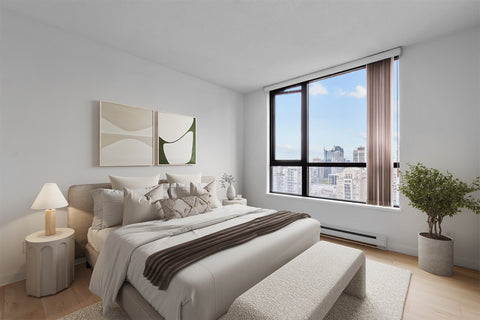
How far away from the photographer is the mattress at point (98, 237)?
81.7 inches

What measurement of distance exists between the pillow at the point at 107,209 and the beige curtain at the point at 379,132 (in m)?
3.33

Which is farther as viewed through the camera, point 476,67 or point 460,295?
point 476,67

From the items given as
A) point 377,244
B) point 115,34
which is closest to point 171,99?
point 115,34

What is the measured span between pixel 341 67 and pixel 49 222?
4227 millimetres

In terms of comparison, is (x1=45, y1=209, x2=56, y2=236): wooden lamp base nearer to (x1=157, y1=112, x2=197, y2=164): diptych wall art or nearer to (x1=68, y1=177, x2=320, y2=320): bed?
(x1=68, y1=177, x2=320, y2=320): bed

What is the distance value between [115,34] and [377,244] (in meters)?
4.41

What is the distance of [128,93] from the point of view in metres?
2.98

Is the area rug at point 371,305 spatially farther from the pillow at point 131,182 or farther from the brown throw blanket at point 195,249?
the pillow at point 131,182

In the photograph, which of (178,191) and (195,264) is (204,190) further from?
(195,264)

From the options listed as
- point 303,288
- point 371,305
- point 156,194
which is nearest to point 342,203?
point 371,305

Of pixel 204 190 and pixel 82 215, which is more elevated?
pixel 204 190

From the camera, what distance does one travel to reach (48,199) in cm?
207

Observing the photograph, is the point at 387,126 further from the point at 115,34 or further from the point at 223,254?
the point at 115,34

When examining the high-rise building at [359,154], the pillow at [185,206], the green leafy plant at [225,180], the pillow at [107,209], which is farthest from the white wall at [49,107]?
the high-rise building at [359,154]
